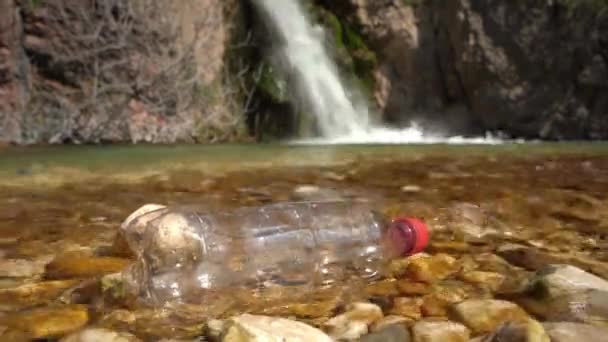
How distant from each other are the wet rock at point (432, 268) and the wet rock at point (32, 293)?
0.80 m

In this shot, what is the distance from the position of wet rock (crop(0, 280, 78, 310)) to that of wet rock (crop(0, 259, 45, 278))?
3.5 inches

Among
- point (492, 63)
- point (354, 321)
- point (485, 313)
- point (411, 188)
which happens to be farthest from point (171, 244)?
point (492, 63)

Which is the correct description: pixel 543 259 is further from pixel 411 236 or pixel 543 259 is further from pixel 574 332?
pixel 574 332

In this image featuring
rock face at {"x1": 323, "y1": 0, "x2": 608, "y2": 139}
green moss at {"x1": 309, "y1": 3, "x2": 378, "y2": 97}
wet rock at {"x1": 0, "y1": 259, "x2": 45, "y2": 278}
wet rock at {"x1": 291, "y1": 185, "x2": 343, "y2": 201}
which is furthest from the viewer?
green moss at {"x1": 309, "y1": 3, "x2": 378, "y2": 97}

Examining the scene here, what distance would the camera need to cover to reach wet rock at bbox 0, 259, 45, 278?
127 cm

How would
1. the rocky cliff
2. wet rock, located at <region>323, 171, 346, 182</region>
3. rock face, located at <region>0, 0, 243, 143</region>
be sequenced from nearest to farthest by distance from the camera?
wet rock, located at <region>323, 171, 346, 182</region> → rock face, located at <region>0, 0, 243, 143</region> → the rocky cliff

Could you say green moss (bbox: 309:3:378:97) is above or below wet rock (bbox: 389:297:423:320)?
above

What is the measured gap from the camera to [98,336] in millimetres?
894

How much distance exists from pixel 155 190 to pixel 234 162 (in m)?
1.42

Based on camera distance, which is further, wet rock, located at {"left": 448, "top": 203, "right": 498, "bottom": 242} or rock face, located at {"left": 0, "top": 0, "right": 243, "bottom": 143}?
rock face, located at {"left": 0, "top": 0, "right": 243, "bottom": 143}

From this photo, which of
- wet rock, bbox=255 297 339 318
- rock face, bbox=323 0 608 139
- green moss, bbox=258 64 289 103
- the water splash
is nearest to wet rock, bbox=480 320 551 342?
wet rock, bbox=255 297 339 318

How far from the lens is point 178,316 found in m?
1.05

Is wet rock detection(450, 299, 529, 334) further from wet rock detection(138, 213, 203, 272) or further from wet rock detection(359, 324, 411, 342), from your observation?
wet rock detection(138, 213, 203, 272)

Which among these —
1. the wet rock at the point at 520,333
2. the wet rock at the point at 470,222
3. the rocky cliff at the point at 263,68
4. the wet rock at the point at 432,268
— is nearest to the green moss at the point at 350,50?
the rocky cliff at the point at 263,68
